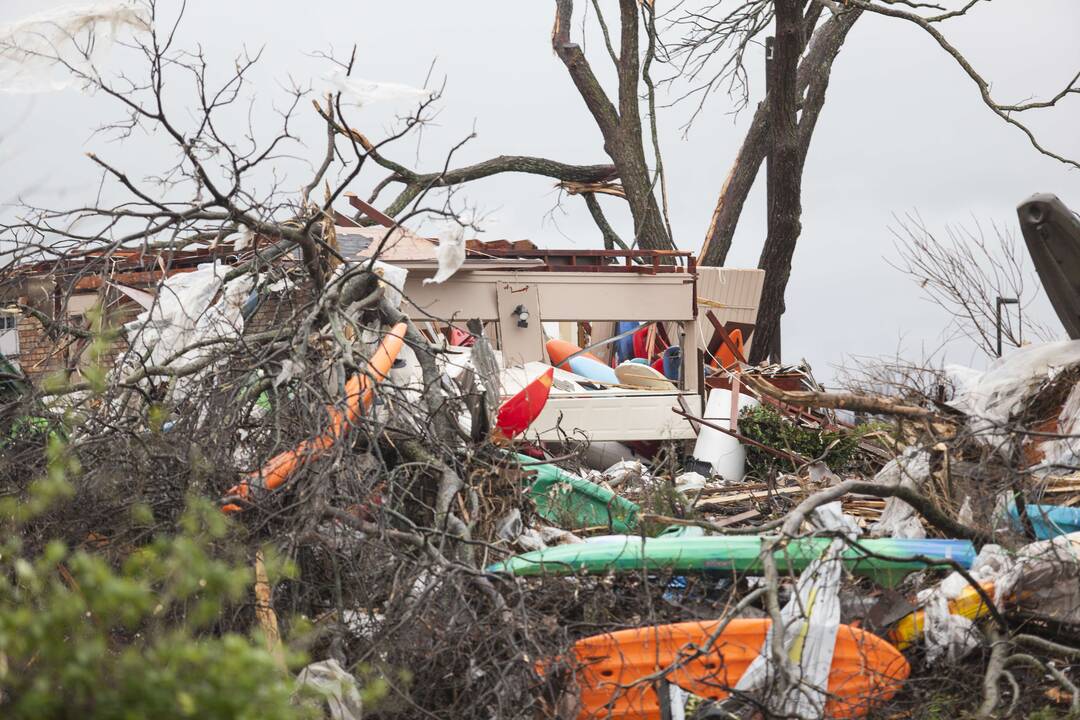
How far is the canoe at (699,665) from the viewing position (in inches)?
169

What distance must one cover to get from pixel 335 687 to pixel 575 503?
3.05 metres

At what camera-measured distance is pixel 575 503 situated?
682 cm

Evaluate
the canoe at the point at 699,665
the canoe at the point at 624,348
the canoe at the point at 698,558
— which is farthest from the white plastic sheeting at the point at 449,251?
the canoe at the point at 624,348

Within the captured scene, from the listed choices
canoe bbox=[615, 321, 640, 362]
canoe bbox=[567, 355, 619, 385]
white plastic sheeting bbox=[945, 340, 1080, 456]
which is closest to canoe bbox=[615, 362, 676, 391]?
canoe bbox=[567, 355, 619, 385]

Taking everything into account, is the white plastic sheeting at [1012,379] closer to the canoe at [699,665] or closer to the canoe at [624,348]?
the canoe at [699,665]

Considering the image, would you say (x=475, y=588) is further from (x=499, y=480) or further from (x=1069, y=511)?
(x=1069, y=511)

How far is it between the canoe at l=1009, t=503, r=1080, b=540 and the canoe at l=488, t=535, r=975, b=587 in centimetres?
55

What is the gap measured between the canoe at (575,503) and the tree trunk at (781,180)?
864 centimetres

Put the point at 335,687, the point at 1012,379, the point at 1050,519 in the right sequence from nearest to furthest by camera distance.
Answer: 1. the point at 335,687
2. the point at 1050,519
3. the point at 1012,379

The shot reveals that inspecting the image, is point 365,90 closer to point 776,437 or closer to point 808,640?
point 808,640

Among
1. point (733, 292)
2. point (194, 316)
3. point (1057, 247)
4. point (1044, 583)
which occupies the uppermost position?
point (1057, 247)

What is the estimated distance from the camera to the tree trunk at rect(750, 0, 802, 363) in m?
14.0

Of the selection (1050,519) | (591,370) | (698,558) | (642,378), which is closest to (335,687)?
(698,558)

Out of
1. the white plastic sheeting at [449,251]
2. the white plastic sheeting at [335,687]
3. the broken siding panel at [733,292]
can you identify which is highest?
the white plastic sheeting at [449,251]
